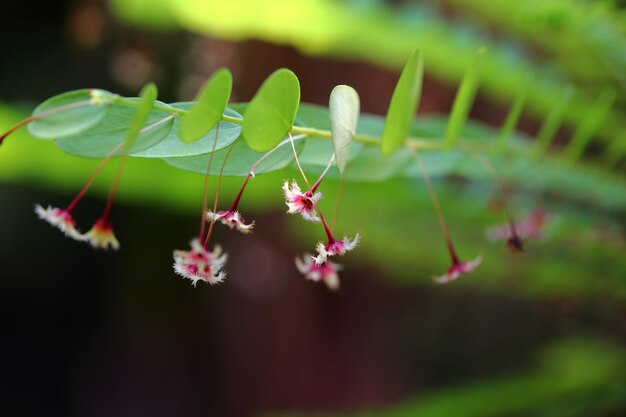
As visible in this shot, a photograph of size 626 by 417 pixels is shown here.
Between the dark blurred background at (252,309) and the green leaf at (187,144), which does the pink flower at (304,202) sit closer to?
the green leaf at (187,144)

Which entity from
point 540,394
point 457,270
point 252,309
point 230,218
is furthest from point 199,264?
point 252,309

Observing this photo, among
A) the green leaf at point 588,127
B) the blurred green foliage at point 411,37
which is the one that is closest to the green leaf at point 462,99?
the green leaf at point 588,127

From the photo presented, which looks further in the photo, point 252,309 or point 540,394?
point 252,309

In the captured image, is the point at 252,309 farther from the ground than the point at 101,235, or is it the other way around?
the point at 252,309

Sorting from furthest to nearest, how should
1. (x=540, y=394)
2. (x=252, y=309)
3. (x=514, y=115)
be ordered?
1. (x=252, y=309)
2. (x=540, y=394)
3. (x=514, y=115)

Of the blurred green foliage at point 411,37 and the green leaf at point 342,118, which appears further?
the blurred green foliage at point 411,37

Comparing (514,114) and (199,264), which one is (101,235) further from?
(514,114)

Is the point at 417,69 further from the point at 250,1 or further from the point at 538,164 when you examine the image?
the point at 250,1
